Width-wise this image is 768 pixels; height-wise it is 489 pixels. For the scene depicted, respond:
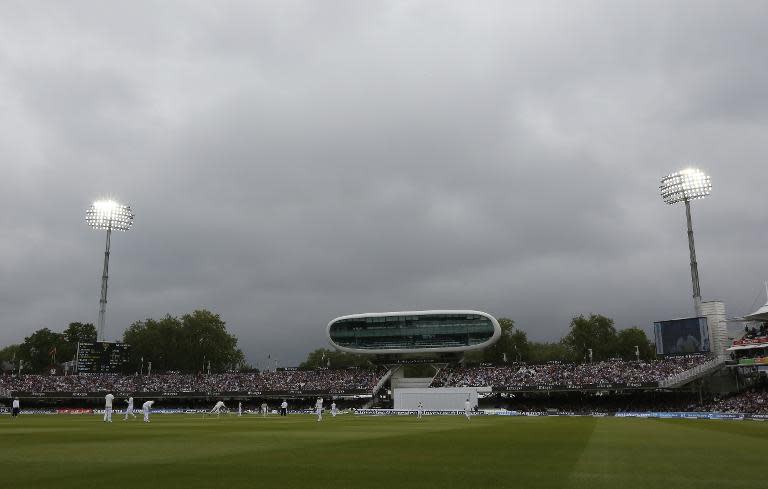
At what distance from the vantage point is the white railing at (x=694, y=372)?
209 feet

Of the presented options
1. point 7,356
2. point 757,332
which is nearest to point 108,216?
point 757,332

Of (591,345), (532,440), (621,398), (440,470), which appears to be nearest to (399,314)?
(621,398)

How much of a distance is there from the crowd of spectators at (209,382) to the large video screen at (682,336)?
126 ft

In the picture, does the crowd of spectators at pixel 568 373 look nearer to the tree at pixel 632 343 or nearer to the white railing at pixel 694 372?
the white railing at pixel 694 372

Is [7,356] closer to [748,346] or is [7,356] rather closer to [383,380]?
[383,380]

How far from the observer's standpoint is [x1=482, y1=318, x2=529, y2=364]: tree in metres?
129

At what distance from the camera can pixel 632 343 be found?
124m

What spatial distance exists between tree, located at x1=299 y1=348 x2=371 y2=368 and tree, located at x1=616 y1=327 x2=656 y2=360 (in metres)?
68.1

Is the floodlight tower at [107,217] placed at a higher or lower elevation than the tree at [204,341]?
higher

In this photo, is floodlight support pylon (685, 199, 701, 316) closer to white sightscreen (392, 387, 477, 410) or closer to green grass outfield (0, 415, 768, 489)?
white sightscreen (392, 387, 477, 410)

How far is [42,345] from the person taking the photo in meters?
138

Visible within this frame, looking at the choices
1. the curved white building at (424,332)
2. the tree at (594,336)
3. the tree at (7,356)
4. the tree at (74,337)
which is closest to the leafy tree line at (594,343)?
the tree at (594,336)

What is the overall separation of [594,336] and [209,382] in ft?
261

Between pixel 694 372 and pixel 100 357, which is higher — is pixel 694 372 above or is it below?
below
